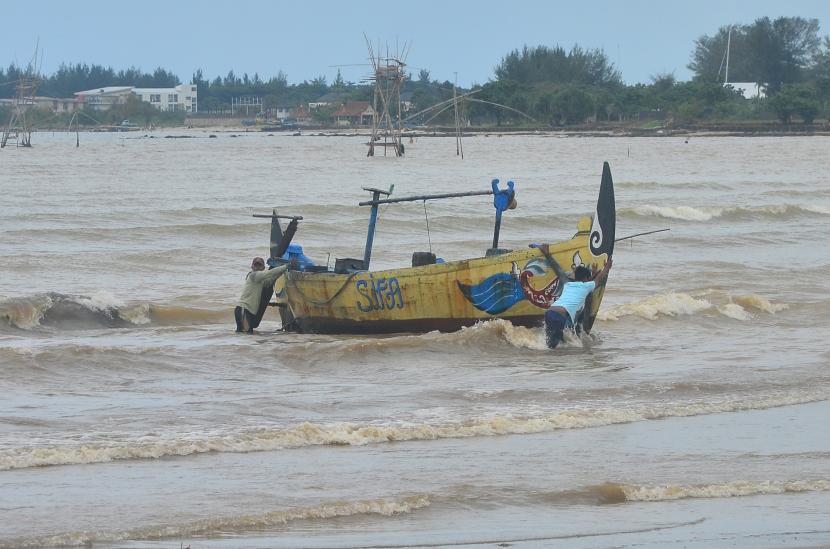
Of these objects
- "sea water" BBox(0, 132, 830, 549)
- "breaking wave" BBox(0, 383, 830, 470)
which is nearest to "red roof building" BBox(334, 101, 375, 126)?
"sea water" BBox(0, 132, 830, 549)

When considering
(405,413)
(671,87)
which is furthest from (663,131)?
(405,413)

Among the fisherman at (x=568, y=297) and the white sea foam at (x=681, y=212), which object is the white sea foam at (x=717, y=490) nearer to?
the fisherman at (x=568, y=297)

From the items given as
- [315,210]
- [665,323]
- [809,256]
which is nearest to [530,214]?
[315,210]

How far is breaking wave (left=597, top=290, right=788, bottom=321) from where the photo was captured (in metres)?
17.4

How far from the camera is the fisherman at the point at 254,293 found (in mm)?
16031

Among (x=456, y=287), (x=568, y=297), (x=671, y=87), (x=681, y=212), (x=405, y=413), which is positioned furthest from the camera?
(x=671, y=87)

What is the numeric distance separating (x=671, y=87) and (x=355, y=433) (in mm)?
132585

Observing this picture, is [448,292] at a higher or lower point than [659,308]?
higher

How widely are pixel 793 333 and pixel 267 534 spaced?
10235 millimetres

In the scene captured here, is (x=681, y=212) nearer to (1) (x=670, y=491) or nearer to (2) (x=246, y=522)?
(1) (x=670, y=491)

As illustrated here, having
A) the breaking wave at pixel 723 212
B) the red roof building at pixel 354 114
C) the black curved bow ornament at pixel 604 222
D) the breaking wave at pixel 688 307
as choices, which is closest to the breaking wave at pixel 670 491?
the black curved bow ornament at pixel 604 222

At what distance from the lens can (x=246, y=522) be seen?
7637 mm

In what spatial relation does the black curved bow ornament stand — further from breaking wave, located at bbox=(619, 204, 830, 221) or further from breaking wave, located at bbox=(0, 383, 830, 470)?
breaking wave, located at bbox=(619, 204, 830, 221)

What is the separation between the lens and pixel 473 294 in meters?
14.8
